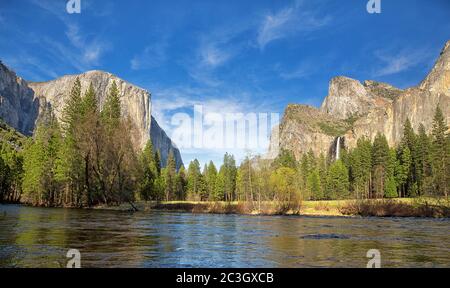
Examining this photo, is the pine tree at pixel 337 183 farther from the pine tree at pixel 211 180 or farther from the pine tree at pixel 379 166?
the pine tree at pixel 211 180

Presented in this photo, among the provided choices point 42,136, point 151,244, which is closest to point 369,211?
point 151,244

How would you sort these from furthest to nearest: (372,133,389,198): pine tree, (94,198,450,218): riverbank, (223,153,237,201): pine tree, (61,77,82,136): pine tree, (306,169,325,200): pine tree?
(223,153,237,201): pine tree
(306,169,325,200): pine tree
(372,133,389,198): pine tree
(61,77,82,136): pine tree
(94,198,450,218): riverbank

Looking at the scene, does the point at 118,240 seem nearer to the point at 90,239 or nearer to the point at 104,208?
the point at 90,239

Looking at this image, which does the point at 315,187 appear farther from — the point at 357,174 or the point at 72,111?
the point at 72,111

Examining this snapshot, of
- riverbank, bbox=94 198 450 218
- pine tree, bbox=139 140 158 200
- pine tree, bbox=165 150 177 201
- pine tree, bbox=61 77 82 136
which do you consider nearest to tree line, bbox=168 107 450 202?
pine tree, bbox=165 150 177 201

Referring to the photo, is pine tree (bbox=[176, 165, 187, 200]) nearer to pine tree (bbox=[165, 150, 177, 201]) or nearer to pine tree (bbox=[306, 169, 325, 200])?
pine tree (bbox=[165, 150, 177, 201])

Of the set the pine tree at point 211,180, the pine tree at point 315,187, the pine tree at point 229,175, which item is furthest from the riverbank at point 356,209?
the pine tree at point 211,180

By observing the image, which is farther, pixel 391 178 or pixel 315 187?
pixel 315 187

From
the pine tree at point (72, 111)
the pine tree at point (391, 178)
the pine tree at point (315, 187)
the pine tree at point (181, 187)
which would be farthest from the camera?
the pine tree at point (181, 187)

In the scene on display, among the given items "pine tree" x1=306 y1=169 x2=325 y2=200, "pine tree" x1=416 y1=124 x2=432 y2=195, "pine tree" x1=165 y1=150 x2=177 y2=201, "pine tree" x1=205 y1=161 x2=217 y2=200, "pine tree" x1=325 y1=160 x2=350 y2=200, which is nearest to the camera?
"pine tree" x1=416 y1=124 x2=432 y2=195

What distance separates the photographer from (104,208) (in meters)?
59.4

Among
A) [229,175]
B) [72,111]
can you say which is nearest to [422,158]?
[229,175]

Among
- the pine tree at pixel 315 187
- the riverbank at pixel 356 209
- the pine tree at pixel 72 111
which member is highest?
the pine tree at pixel 72 111
